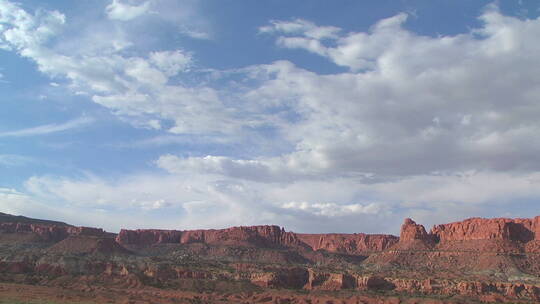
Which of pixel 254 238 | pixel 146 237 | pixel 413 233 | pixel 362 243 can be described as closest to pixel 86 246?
pixel 146 237

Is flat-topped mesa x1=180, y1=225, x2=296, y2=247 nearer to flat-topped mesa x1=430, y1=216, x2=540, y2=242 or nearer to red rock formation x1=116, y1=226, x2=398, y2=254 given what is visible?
red rock formation x1=116, y1=226, x2=398, y2=254

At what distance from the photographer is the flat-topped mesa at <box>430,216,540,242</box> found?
413ft

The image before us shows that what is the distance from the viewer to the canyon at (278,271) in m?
74.8

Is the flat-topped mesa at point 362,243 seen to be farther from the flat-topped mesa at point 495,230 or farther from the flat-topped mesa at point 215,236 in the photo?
the flat-topped mesa at point 495,230

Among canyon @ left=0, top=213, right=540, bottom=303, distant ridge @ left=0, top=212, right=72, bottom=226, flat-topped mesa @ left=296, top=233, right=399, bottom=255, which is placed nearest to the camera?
canyon @ left=0, top=213, right=540, bottom=303

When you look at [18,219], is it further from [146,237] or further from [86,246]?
[86,246]

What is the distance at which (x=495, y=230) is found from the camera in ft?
416

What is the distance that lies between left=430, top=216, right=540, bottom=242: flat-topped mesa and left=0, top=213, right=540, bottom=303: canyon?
0.30 meters

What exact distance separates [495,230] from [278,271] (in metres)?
60.2

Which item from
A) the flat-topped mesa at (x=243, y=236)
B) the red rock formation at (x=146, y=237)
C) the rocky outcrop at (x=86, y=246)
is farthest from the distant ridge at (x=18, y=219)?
the flat-topped mesa at (x=243, y=236)

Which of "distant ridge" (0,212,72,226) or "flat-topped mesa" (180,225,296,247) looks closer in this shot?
"distant ridge" (0,212,72,226)

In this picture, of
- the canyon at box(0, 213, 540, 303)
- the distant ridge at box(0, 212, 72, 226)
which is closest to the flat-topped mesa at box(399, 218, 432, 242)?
the canyon at box(0, 213, 540, 303)

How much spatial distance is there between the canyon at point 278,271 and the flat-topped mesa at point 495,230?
0.30 meters

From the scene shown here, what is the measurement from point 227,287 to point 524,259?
203 feet
